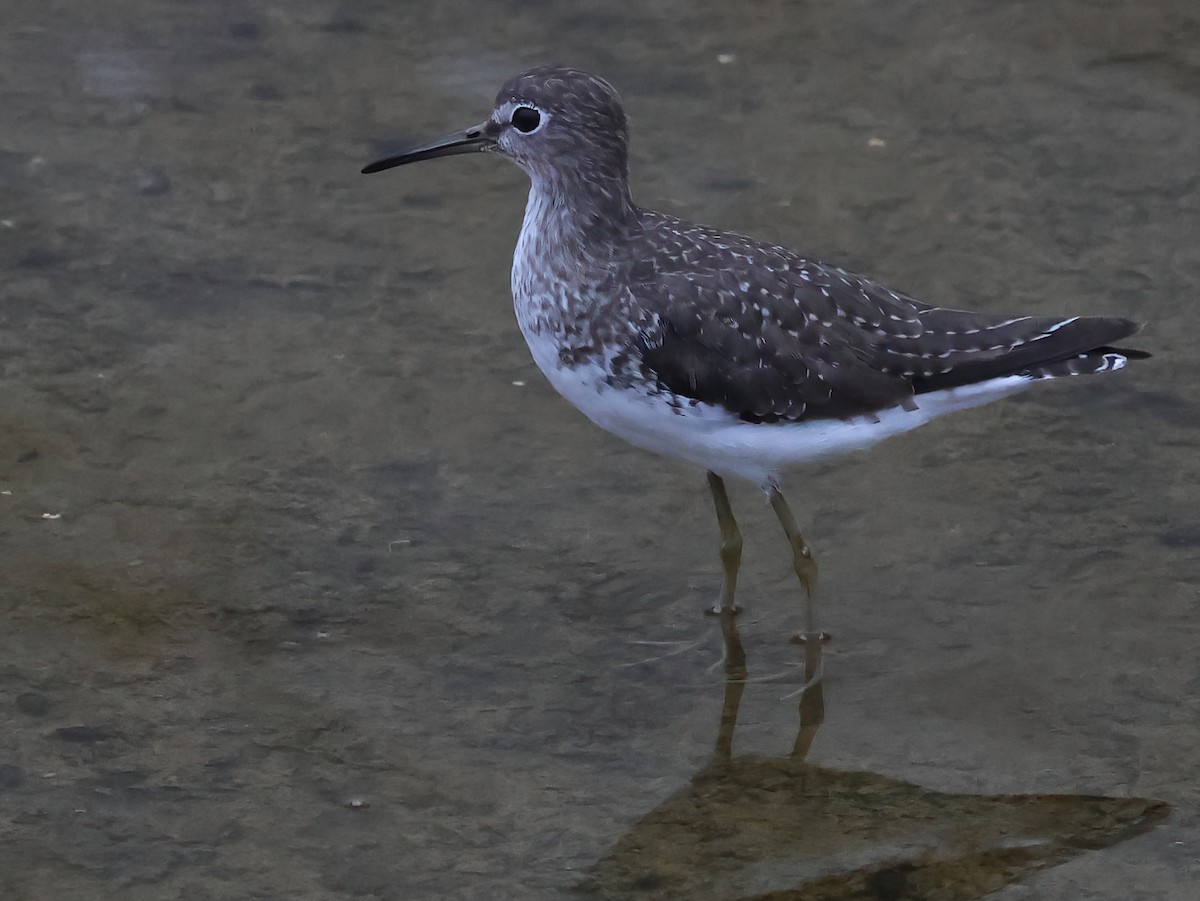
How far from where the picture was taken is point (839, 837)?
5.65 meters

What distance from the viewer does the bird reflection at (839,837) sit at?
17.8 feet

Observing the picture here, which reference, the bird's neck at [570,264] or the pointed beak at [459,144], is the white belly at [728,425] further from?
the pointed beak at [459,144]

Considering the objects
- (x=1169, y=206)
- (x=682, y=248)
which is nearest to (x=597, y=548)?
(x=682, y=248)

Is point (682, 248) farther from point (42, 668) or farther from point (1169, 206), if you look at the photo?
point (1169, 206)

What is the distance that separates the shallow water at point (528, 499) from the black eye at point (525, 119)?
5.07 ft

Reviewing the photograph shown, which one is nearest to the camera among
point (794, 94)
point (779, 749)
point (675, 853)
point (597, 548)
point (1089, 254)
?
point (675, 853)

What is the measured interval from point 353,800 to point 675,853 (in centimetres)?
106

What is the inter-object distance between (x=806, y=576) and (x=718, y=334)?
3.38 ft

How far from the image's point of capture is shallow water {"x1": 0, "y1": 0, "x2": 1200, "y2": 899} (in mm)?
5652

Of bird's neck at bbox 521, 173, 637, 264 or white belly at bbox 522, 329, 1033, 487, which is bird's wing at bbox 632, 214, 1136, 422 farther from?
bird's neck at bbox 521, 173, 637, 264

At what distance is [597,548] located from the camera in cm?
689

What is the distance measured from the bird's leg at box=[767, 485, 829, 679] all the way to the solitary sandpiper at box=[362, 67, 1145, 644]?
14 mm

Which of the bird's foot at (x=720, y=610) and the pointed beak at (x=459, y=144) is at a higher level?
the pointed beak at (x=459, y=144)

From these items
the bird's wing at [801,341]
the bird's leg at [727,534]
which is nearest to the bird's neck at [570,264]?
the bird's wing at [801,341]
